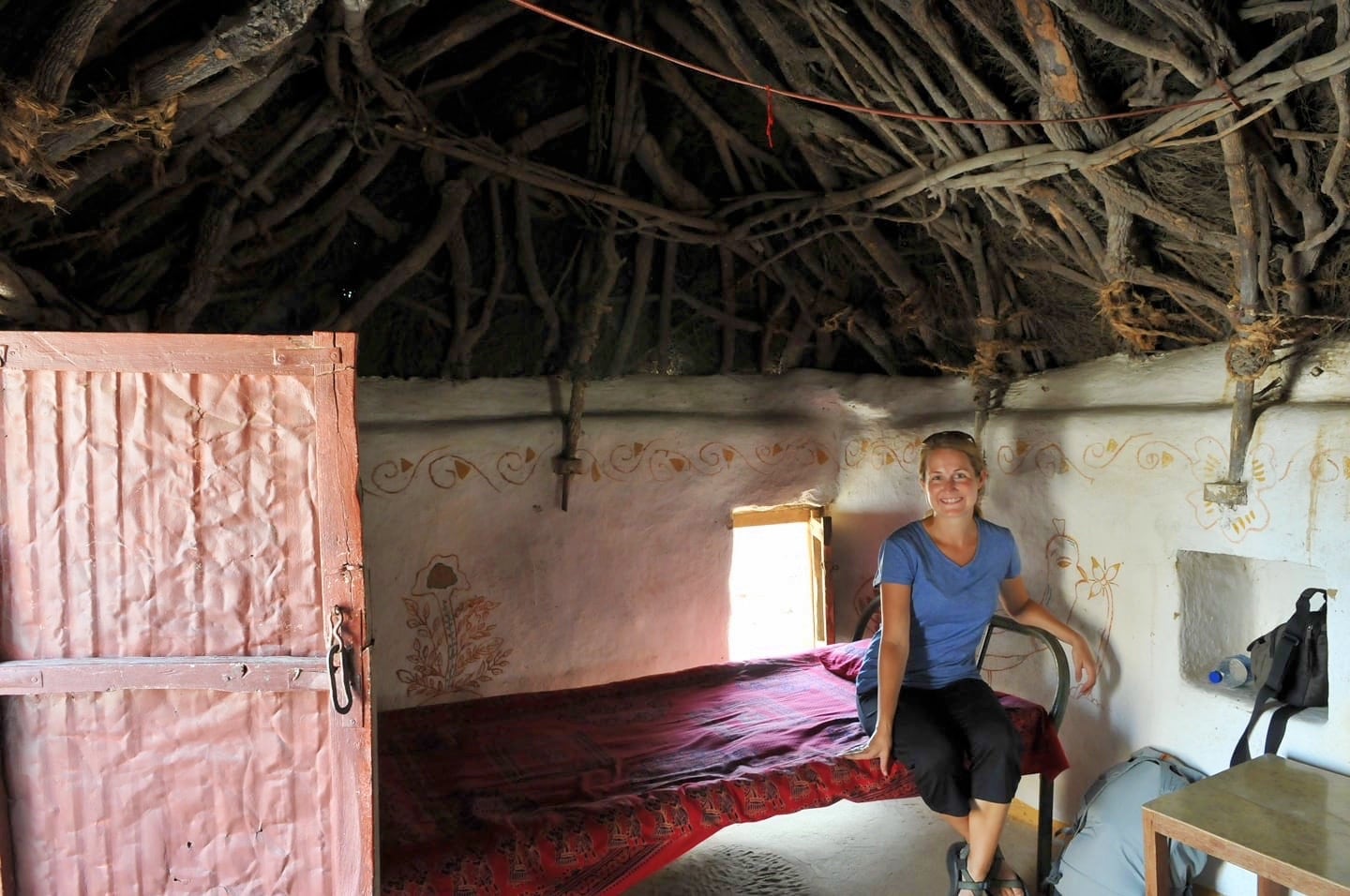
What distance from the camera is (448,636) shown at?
3.10 metres

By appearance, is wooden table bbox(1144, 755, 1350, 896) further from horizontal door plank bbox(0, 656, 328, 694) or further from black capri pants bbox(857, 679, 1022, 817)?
horizontal door plank bbox(0, 656, 328, 694)

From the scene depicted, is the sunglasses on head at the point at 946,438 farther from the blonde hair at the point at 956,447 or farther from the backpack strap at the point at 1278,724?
the backpack strap at the point at 1278,724

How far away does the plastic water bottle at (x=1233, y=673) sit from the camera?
253cm

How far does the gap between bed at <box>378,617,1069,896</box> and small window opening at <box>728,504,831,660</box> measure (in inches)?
28.6

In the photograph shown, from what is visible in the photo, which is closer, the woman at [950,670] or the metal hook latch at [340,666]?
the metal hook latch at [340,666]

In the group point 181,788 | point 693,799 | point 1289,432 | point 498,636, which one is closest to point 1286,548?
point 1289,432

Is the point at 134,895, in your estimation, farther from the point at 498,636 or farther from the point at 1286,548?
the point at 1286,548

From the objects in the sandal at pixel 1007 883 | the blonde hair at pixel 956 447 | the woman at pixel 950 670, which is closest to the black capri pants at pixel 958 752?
the woman at pixel 950 670

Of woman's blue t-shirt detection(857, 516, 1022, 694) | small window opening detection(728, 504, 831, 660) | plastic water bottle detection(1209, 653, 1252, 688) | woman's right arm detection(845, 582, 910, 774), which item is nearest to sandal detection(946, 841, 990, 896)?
woman's right arm detection(845, 582, 910, 774)

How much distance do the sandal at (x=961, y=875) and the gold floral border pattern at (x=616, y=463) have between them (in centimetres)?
165

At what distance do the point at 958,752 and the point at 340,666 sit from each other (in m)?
1.44

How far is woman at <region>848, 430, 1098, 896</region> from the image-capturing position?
7.12ft

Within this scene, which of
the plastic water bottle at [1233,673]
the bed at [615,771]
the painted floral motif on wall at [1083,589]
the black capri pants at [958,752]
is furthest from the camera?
the painted floral motif on wall at [1083,589]

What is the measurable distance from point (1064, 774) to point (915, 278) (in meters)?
1.74
